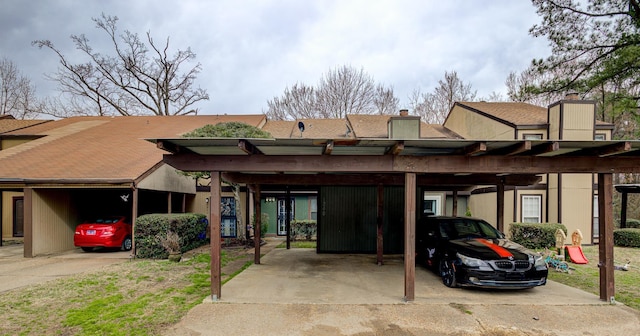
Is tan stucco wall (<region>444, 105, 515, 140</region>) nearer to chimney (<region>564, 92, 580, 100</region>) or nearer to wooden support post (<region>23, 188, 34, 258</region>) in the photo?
chimney (<region>564, 92, 580, 100</region>)

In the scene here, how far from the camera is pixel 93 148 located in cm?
1350

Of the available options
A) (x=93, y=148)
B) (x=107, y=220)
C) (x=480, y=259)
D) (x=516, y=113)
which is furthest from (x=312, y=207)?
(x=480, y=259)

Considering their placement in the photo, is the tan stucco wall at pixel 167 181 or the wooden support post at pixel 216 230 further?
the tan stucco wall at pixel 167 181

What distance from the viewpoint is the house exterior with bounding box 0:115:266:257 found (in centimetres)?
1027

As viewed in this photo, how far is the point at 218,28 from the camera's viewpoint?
18344 mm

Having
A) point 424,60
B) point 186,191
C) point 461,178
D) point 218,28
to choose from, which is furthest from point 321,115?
point 461,178

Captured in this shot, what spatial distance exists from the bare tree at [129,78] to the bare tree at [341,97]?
8.10 meters

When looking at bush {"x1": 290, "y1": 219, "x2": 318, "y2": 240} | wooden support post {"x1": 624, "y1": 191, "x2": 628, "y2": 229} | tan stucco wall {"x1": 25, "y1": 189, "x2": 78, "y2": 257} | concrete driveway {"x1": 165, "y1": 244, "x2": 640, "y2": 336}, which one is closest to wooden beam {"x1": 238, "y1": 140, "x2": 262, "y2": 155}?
concrete driveway {"x1": 165, "y1": 244, "x2": 640, "y2": 336}

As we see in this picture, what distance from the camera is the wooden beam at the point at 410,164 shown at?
588cm

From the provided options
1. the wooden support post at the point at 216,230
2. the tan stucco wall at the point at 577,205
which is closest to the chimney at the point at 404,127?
the tan stucco wall at the point at 577,205

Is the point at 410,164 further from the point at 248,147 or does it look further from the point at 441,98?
the point at 441,98

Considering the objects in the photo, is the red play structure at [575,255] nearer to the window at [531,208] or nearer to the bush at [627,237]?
the window at [531,208]

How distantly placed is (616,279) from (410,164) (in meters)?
5.90

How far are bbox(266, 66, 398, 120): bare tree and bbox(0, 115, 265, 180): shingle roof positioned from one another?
8.54 metres
